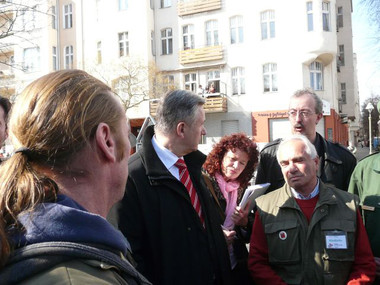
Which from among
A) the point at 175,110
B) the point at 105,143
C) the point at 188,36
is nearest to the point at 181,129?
the point at 175,110

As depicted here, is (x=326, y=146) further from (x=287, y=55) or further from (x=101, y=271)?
(x=287, y=55)

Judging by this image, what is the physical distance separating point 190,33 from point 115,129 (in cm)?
2738

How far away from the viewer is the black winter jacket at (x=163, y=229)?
2357 mm

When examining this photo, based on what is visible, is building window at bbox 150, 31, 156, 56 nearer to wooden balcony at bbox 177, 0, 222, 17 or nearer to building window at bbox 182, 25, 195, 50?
building window at bbox 182, 25, 195, 50

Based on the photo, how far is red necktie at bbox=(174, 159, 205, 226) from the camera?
264cm

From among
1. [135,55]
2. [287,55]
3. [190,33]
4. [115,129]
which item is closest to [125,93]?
[135,55]

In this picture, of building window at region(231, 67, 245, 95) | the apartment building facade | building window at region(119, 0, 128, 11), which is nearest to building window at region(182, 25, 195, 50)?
the apartment building facade

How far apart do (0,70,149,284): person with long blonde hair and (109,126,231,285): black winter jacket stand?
102 centimetres

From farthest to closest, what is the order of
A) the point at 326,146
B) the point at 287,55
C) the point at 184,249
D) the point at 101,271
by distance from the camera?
the point at 287,55 → the point at 326,146 → the point at 184,249 → the point at 101,271

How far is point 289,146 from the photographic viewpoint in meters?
3.02

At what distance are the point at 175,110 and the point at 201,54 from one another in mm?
24601

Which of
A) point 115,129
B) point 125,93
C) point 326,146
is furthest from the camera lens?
point 125,93

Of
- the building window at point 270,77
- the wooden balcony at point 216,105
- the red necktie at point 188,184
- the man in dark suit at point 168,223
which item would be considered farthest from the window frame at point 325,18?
the man in dark suit at point 168,223

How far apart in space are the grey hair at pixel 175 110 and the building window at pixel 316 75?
2358cm
